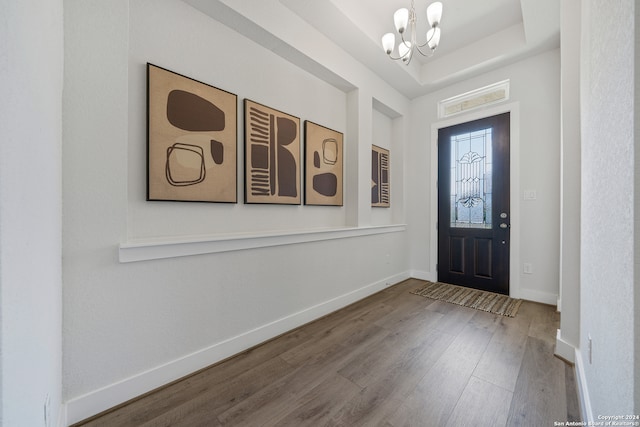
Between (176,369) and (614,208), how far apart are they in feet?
7.27

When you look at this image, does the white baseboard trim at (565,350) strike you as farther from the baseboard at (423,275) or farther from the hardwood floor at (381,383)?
the baseboard at (423,275)

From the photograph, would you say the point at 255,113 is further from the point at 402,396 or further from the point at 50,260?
the point at 402,396

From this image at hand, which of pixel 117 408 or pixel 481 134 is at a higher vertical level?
pixel 481 134

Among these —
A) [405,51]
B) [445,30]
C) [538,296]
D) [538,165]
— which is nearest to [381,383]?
[538,296]

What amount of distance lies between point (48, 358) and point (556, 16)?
4.33m

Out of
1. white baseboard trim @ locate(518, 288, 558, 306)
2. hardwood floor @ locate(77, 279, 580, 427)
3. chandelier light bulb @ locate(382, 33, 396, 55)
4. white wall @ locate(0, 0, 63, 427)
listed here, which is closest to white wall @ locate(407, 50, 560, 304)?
white baseboard trim @ locate(518, 288, 558, 306)

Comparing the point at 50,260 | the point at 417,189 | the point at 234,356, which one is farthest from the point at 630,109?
the point at 417,189

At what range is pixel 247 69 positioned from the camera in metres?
2.09

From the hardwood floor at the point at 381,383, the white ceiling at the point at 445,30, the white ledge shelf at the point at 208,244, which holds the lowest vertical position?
the hardwood floor at the point at 381,383

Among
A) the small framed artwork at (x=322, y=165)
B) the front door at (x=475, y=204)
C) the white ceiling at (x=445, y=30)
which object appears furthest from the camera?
the front door at (x=475, y=204)

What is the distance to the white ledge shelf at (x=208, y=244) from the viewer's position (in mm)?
1403

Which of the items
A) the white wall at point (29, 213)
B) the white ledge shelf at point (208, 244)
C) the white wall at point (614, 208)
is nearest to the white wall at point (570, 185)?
the white wall at point (614, 208)

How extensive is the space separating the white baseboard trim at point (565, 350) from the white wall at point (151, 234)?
1.86 metres

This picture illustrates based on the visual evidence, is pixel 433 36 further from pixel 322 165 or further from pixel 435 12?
pixel 322 165
